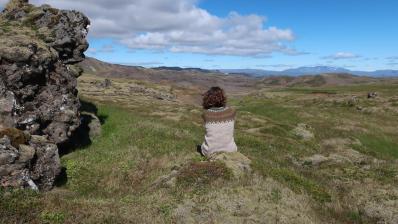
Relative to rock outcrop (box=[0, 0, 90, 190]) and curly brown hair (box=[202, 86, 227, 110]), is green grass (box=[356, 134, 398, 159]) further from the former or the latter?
rock outcrop (box=[0, 0, 90, 190])

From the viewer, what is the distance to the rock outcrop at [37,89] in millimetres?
21188

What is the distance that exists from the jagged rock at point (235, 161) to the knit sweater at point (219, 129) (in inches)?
15.4

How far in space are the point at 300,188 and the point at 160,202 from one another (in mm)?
7748

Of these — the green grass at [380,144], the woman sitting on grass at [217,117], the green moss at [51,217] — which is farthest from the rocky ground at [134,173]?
the green grass at [380,144]

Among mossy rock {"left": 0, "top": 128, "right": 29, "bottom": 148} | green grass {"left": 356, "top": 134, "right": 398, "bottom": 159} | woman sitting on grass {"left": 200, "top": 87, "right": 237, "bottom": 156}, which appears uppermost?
woman sitting on grass {"left": 200, "top": 87, "right": 237, "bottom": 156}

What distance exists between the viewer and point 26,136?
22438 millimetres

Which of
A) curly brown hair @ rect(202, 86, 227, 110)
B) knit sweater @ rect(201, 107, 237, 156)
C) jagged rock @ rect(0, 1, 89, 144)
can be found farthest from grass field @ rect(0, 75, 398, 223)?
curly brown hair @ rect(202, 86, 227, 110)

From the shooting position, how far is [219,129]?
2205 cm

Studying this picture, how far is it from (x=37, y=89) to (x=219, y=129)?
555 inches

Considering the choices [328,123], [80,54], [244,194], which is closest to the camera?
[244,194]

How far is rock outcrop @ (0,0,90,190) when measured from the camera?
21.2 metres

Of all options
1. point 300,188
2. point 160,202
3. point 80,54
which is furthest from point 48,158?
point 80,54

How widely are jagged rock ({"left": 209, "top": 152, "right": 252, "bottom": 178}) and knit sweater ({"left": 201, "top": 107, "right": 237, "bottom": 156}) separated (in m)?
0.39

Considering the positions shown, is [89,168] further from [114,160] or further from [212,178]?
[212,178]
